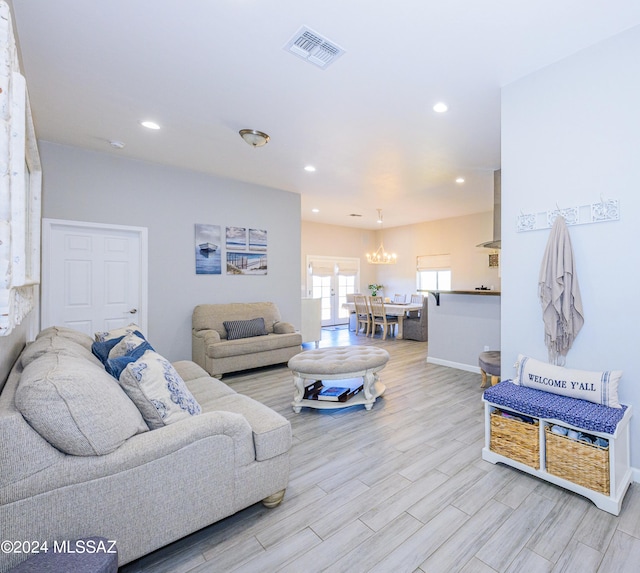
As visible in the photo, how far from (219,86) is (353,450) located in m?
3.04

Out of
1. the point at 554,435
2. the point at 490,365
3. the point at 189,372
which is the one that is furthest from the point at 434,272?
the point at 189,372

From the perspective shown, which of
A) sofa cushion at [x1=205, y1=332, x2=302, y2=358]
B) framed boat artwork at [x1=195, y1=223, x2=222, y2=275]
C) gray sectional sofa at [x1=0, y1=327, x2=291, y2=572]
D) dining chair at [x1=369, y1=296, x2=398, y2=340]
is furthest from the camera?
dining chair at [x1=369, y1=296, x2=398, y2=340]

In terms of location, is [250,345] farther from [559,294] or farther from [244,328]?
[559,294]

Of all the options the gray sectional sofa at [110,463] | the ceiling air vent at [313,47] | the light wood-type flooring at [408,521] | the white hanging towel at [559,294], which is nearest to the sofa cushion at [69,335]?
the gray sectional sofa at [110,463]

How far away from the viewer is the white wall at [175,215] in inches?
153

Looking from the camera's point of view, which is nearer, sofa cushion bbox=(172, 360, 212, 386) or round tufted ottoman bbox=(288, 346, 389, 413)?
sofa cushion bbox=(172, 360, 212, 386)

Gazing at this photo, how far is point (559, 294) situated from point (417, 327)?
193 inches

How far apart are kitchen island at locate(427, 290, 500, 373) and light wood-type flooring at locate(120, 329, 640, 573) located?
1918 mm

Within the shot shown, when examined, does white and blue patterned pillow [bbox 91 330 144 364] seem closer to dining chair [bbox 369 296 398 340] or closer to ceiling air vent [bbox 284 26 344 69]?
ceiling air vent [bbox 284 26 344 69]

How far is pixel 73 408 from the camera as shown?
1239 millimetres

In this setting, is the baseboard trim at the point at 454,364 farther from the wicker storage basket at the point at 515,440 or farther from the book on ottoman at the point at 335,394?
the wicker storage basket at the point at 515,440

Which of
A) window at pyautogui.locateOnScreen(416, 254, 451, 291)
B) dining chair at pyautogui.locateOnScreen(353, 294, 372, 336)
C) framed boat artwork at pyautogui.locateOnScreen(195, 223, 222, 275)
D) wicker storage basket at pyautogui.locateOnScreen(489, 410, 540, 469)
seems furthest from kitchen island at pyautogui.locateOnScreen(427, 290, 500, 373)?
window at pyautogui.locateOnScreen(416, 254, 451, 291)

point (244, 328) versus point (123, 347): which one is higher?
point (123, 347)

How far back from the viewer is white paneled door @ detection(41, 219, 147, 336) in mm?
3793
